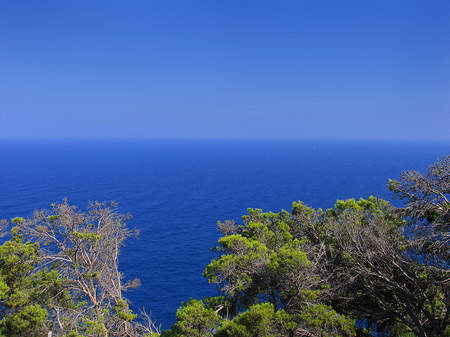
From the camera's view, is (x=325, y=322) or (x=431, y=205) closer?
(x=325, y=322)

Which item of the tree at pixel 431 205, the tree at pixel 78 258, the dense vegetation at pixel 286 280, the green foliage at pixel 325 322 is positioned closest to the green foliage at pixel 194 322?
the dense vegetation at pixel 286 280

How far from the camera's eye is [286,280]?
1645 centimetres

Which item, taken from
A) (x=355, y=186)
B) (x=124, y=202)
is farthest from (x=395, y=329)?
(x=355, y=186)

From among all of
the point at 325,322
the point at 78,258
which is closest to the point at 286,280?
Answer: the point at 325,322

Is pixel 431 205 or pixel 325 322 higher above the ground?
pixel 431 205

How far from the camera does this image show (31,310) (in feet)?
51.4

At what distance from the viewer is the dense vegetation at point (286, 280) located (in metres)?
14.8

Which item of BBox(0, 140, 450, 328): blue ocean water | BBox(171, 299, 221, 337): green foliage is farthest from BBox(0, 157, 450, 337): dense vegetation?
BBox(0, 140, 450, 328): blue ocean water

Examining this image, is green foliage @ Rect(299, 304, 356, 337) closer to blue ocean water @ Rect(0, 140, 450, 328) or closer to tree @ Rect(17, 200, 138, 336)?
tree @ Rect(17, 200, 138, 336)

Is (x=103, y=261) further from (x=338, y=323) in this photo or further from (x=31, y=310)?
(x=338, y=323)

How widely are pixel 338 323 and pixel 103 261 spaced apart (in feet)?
50.3

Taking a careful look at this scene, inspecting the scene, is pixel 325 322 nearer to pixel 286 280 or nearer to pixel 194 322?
pixel 286 280

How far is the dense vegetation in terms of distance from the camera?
48.6 feet

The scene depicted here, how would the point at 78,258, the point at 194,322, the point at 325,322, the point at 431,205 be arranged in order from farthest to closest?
1. the point at 78,258
2. the point at 431,205
3. the point at 194,322
4. the point at 325,322
